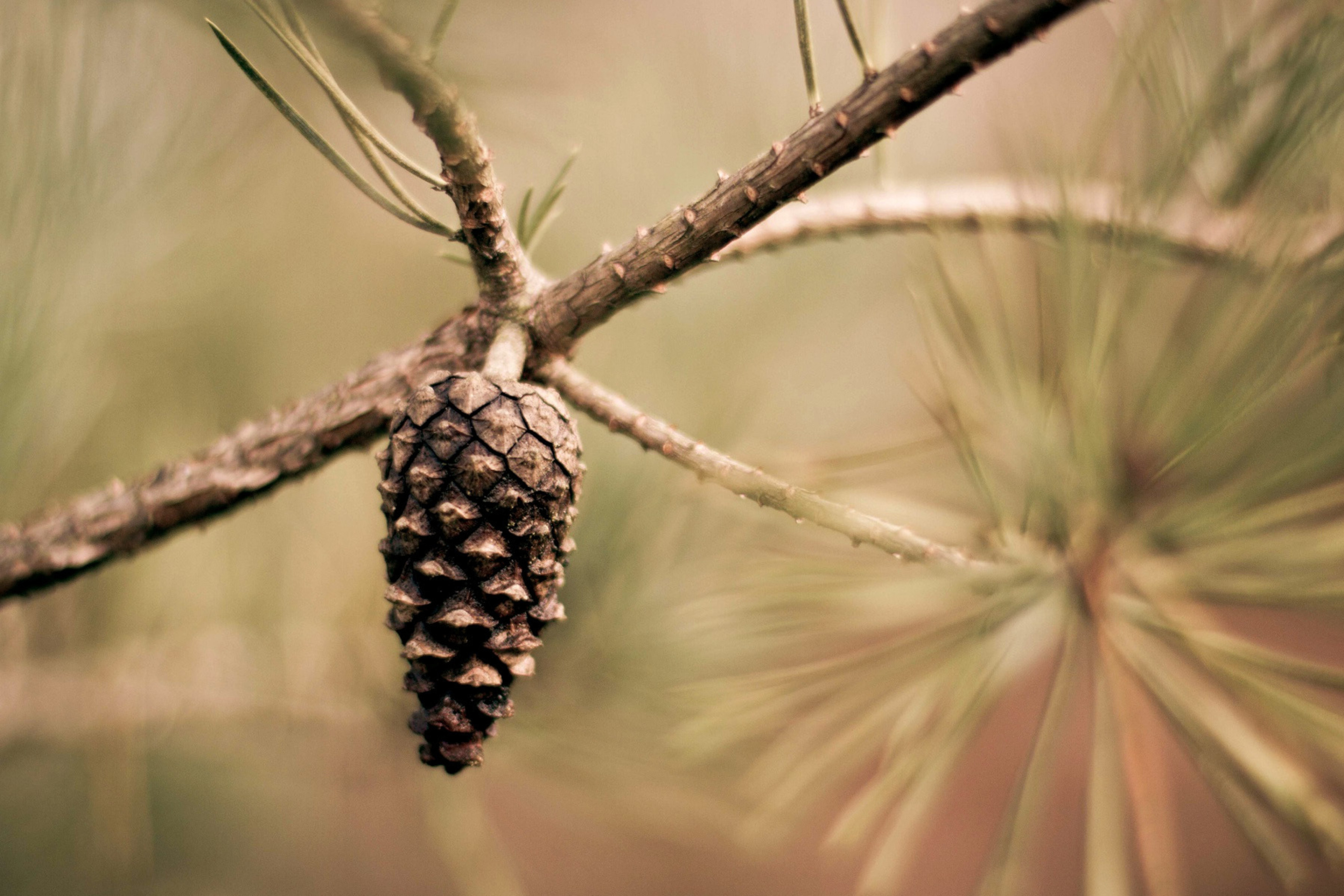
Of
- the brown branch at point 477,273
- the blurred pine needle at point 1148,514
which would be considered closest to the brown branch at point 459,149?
the brown branch at point 477,273

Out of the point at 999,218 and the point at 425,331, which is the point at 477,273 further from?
the point at 999,218

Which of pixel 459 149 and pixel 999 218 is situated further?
pixel 999 218

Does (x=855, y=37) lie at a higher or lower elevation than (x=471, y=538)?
higher

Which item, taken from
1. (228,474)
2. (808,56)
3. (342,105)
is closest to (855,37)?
(808,56)

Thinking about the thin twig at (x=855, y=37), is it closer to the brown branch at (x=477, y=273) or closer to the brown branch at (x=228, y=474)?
the brown branch at (x=477, y=273)

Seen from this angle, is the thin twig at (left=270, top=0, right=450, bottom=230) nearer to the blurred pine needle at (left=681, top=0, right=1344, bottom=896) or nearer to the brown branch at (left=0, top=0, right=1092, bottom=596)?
the brown branch at (left=0, top=0, right=1092, bottom=596)

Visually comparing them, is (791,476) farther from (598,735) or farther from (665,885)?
(665,885)
